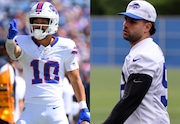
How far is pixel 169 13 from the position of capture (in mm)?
37281

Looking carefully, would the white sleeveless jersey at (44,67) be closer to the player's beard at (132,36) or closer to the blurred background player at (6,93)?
the player's beard at (132,36)

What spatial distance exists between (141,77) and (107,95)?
48.0ft

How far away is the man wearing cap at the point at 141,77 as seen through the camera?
4938 mm

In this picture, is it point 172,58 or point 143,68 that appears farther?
point 172,58

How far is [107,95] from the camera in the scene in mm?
19547

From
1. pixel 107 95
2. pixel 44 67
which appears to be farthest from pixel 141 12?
pixel 107 95

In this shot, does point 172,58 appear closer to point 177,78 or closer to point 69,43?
point 177,78

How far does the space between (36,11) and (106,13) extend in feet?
96.0

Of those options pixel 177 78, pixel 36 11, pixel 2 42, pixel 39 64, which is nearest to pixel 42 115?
pixel 39 64

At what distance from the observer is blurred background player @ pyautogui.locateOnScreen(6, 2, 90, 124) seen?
6.75m

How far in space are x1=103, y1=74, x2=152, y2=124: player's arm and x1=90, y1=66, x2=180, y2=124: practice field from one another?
295 inches

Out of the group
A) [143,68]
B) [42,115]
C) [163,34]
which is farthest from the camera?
[163,34]

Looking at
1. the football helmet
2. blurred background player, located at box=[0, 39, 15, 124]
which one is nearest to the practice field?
blurred background player, located at box=[0, 39, 15, 124]

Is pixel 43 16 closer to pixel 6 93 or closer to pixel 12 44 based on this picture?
pixel 12 44
